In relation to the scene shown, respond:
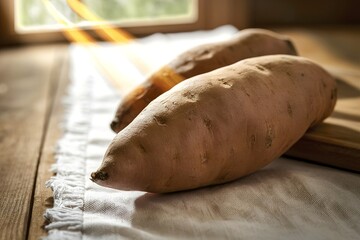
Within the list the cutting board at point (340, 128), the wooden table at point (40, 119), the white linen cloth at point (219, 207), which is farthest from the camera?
the cutting board at point (340, 128)

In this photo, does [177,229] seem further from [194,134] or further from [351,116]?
[351,116]

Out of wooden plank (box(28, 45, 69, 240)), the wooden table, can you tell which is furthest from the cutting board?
wooden plank (box(28, 45, 69, 240))

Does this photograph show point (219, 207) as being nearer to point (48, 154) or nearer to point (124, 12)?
point (48, 154)

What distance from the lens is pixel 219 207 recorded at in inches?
37.0

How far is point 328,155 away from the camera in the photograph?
44.3 inches

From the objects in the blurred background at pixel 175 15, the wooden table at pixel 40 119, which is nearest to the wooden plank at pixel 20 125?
the wooden table at pixel 40 119

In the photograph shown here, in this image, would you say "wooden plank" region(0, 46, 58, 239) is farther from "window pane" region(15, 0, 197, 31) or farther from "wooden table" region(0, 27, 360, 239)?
"window pane" region(15, 0, 197, 31)

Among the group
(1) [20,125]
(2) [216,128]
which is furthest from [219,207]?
(1) [20,125]

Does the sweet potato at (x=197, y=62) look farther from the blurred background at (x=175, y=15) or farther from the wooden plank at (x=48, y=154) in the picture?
the blurred background at (x=175, y=15)

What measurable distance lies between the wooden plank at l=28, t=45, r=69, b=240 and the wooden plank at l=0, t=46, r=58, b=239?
1 centimetres

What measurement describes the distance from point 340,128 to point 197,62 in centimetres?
30

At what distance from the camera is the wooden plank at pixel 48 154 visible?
897mm

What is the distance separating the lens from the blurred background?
2475mm

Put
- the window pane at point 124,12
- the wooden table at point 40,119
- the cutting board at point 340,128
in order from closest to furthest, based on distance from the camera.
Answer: the wooden table at point 40,119, the cutting board at point 340,128, the window pane at point 124,12
